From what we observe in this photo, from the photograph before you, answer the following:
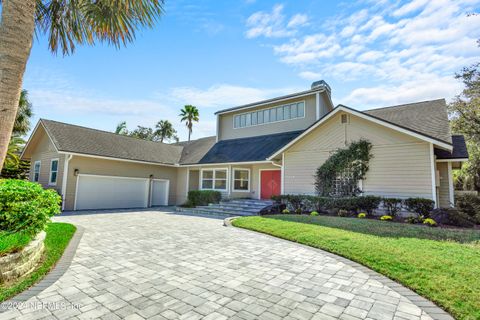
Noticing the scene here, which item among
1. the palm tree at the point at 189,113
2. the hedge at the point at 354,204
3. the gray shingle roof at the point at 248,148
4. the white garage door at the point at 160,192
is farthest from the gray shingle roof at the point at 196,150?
the palm tree at the point at 189,113

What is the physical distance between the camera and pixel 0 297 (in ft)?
10.7

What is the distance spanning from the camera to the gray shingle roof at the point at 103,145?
14555 mm

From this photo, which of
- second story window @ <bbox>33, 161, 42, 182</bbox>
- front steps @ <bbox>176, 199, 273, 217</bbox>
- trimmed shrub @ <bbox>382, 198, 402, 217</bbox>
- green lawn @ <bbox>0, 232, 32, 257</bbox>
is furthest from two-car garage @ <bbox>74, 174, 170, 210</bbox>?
trimmed shrub @ <bbox>382, 198, 402, 217</bbox>

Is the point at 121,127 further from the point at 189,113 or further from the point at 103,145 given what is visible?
the point at 103,145

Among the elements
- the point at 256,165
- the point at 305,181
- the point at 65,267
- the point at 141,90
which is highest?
the point at 141,90

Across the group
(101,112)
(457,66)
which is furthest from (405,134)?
(101,112)

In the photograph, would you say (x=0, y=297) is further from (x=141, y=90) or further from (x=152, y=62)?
(x=141, y=90)

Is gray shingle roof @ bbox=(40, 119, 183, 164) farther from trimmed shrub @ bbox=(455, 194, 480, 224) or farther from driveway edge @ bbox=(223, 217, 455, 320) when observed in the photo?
trimmed shrub @ bbox=(455, 194, 480, 224)

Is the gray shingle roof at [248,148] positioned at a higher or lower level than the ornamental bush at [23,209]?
A: higher

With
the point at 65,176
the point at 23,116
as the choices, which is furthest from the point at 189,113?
the point at 65,176

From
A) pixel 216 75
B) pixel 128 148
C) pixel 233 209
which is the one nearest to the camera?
pixel 216 75

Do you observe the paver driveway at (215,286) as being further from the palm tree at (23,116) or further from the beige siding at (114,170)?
the palm tree at (23,116)

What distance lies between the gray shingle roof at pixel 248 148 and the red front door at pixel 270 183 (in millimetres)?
1482

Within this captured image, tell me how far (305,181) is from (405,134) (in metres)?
4.79
